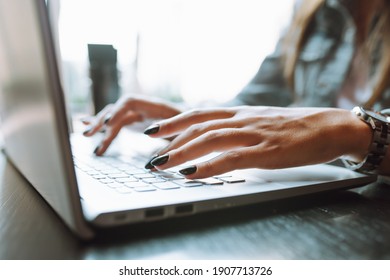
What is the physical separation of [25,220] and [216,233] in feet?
0.64

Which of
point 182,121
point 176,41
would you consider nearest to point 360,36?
point 182,121

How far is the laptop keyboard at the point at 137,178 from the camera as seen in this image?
0.36 metres

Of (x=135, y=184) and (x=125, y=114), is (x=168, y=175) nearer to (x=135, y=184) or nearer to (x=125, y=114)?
(x=135, y=184)

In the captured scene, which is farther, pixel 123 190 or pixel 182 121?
pixel 182 121

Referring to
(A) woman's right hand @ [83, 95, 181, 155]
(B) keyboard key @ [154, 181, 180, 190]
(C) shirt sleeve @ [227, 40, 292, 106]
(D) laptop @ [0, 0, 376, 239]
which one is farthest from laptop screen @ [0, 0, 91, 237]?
(C) shirt sleeve @ [227, 40, 292, 106]

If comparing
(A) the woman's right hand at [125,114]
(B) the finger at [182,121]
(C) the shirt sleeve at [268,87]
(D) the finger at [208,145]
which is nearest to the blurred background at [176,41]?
(C) the shirt sleeve at [268,87]

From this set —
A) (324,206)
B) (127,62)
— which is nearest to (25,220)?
(324,206)

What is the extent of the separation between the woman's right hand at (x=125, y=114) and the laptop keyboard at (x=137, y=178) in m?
0.16

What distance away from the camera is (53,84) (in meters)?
0.25

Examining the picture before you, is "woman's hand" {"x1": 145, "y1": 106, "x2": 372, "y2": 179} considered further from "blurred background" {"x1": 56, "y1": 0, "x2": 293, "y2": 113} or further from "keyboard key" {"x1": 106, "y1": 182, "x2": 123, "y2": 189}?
"blurred background" {"x1": 56, "y1": 0, "x2": 293, "y2": 113}

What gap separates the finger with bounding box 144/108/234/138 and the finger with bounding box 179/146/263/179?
142mm

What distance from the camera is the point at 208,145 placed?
45 centimetres

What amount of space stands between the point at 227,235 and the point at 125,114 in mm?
525
